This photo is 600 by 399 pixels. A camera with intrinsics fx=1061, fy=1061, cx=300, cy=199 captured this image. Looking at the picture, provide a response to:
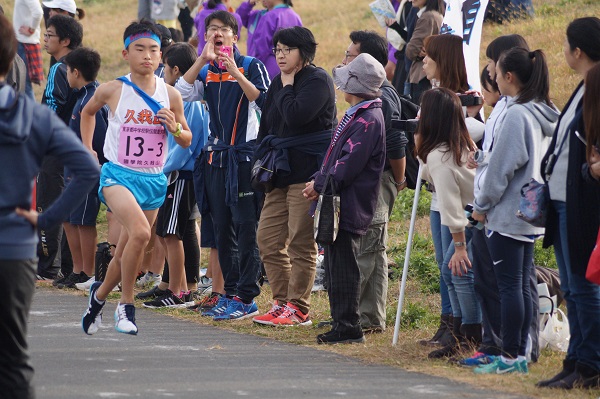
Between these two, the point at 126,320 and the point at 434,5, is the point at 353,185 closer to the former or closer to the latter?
the point at 126,320

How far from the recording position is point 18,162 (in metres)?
4.60

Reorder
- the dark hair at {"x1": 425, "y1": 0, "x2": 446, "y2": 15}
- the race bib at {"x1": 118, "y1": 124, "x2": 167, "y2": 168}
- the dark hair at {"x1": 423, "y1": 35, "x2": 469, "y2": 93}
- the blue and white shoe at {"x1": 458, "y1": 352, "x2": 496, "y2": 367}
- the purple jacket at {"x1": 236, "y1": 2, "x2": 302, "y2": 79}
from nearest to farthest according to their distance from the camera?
the blue and white shoe at {"x1": 458, "y1": 352, "x2": 496, "y2": 367}
the dark hair at {"x1": 423, "y1": 35, "x2": 469, "y2": 93}
the race bib at {"x1": 118, "y1": 124, "x2": 167, "y2": 168}
the dark hair at {"x1": 425, "y1": 0, "x2": 446, "y2": 15}
the purple jacket at {"x1": 236, "y1": 2, "x2": 302, "y2": 79}

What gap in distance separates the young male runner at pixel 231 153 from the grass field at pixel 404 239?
1.32 ft

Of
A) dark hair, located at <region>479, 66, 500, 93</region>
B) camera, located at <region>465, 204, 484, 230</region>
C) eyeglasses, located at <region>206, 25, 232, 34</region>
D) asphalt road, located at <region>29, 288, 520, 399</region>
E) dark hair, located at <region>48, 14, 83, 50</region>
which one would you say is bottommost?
asphalt road, located at <region>29, 288, 520, 399</region>

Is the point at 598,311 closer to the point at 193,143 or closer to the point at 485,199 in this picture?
the point at 485,199

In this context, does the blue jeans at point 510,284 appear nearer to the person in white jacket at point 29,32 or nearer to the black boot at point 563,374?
the black boot at point 563,374

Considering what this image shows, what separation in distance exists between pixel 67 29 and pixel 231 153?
321 cm

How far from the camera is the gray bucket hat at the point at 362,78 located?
26.2 ft

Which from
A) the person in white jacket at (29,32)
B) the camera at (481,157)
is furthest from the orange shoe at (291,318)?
the person in white jacket at (29,32)

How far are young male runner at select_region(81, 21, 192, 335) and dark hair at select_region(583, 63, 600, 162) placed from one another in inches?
127

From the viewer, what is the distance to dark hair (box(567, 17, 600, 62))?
6.28 metres

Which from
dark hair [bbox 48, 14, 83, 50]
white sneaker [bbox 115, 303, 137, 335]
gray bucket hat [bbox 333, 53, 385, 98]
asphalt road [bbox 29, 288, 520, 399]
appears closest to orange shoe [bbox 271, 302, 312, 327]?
asphalt road [bbox 29, 288, 520, 399]

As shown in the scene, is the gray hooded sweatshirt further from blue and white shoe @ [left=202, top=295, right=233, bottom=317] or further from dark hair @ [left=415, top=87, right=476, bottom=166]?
blue and white shoe @ [left=202, top=295, right=233, bottom=317]

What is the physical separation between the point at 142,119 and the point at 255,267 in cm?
191
